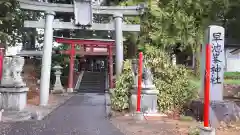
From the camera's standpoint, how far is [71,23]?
13.8 metres

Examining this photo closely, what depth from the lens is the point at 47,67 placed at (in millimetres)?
13234

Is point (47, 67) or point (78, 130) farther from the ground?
point (47, 67)

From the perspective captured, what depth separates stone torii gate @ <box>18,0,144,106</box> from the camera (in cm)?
1328

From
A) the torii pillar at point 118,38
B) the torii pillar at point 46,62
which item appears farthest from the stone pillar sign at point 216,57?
the torii pillar at point 46,62

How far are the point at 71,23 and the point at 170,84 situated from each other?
5.16 meters

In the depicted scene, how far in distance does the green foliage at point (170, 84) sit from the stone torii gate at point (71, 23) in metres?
1.99

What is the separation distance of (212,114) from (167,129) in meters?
1.47

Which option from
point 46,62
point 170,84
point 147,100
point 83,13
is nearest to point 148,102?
point 147,100

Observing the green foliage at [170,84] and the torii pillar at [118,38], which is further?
the torii pillar at [118,38]

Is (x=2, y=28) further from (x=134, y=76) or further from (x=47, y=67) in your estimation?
(x=134, y=76)

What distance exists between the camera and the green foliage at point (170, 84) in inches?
445

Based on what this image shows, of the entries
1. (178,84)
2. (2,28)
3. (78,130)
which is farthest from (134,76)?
(2,28)

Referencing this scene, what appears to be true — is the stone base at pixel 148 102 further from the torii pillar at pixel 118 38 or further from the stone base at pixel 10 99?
the stone base at pixel 10 99

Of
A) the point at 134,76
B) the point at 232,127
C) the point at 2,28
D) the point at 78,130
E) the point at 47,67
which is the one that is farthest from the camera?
the point at 2,28
